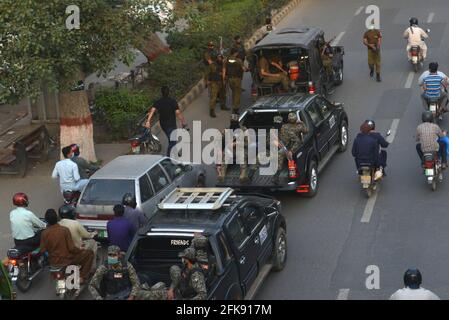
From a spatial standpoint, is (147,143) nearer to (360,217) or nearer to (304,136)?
(304,136)

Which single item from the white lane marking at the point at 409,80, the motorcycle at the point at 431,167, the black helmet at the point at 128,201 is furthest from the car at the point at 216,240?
the white lane marking at the point at 409,80

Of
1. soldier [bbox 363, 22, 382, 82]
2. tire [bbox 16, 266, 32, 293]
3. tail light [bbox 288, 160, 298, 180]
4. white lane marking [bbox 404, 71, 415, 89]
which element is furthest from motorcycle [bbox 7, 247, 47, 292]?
white lane marking [bbox 404, 71, 415, 89]

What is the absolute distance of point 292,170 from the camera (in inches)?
635

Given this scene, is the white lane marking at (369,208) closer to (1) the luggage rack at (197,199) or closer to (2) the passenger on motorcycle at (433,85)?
(1) the luggage rack at (197,199)

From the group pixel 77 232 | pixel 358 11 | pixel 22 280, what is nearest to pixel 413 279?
pixel 77 232

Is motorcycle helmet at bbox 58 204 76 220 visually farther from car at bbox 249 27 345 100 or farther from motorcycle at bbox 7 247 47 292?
car at bbox 249 27 345 100

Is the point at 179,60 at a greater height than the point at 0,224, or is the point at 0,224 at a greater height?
the point at 179,60

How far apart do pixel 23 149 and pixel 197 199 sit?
24.3 feet

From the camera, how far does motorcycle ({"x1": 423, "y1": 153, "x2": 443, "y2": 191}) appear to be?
16219 mm

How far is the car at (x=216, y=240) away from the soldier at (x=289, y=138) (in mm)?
2754
